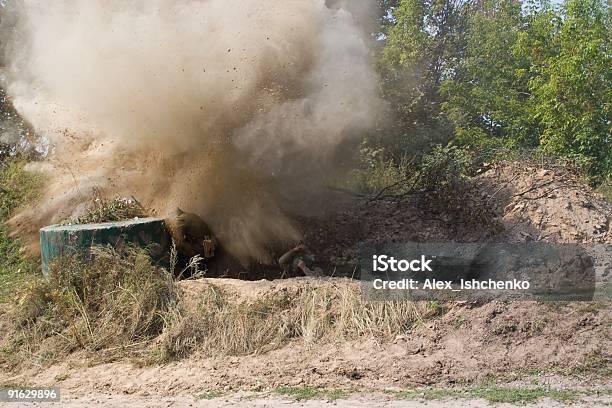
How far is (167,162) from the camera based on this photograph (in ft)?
37.3

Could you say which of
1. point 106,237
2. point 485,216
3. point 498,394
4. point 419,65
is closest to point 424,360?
point 498,394

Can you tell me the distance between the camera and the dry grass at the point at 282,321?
27.2ft

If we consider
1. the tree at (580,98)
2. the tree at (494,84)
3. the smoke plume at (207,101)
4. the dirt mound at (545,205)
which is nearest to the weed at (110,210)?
the smoke plume at (207,101)

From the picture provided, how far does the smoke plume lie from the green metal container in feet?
3.26

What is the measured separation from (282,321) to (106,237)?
289cm

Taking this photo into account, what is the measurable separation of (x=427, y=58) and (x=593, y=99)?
14.4ft

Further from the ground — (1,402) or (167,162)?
(167,162)

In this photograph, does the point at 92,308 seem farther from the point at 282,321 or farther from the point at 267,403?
the point at 267,403

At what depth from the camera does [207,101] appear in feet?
35.2

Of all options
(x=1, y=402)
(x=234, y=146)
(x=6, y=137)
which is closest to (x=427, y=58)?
(x=234, y=146)

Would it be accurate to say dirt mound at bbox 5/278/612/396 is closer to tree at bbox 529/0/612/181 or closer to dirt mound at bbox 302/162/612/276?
dirt mound at bbox 302/162/612/276

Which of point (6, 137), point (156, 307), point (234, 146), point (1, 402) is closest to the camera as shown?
point (1, 402)

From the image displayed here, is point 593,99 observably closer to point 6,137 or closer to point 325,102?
point 325,102

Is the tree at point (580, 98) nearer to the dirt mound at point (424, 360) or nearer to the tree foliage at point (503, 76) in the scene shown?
the tree foliage at point (503, 76)
